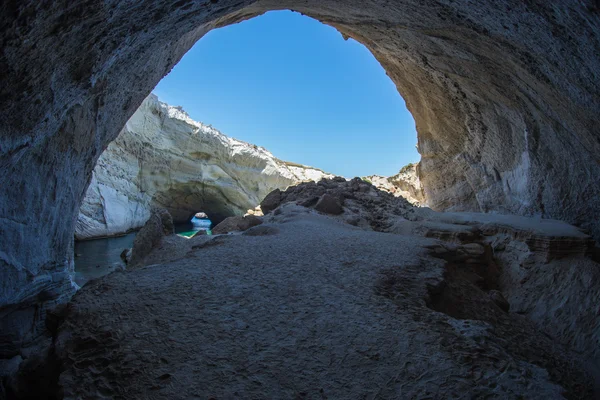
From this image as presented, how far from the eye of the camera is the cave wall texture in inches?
75.6

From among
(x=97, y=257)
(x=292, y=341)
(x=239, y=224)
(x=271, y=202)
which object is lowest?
(x=97, y=257)

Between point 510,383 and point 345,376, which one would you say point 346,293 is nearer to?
point 345,376

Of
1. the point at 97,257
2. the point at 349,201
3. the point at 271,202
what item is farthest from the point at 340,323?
the point at 97,257

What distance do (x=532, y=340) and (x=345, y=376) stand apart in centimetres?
197

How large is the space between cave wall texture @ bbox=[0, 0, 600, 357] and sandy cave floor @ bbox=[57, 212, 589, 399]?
1.46 m

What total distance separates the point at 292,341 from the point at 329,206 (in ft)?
16.4

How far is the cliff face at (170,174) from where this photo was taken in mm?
16359

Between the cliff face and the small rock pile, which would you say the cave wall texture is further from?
the cliff face

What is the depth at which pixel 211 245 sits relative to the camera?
407 centimetres

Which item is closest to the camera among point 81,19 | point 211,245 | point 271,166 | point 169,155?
point 81,19

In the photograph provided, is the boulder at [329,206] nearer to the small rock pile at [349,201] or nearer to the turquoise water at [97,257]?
the small rock pile at [349,201]

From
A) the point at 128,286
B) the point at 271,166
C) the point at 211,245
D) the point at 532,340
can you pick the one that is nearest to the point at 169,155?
the point at 271,166

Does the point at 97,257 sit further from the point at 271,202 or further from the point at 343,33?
the point at 343,33

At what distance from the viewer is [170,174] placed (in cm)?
2016
